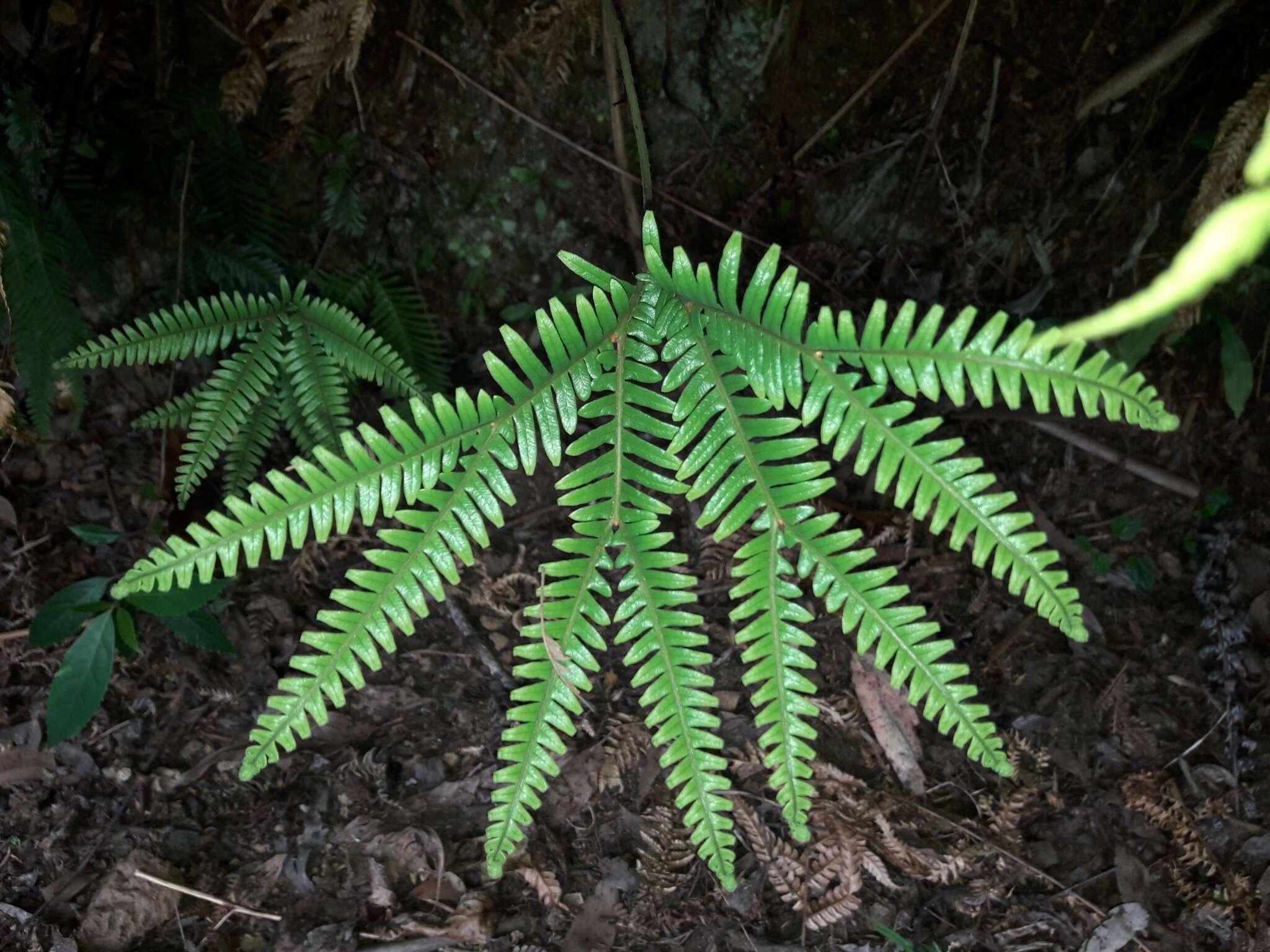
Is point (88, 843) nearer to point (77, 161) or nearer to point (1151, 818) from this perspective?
point (77, 161)

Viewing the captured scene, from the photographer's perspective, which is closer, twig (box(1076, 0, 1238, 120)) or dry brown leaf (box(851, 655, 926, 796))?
twig (box(1076, 0, 1238, 120))

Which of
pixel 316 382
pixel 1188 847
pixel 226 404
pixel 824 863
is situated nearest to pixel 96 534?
pixel 226 404

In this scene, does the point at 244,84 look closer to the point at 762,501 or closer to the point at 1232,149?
the point at 762,501

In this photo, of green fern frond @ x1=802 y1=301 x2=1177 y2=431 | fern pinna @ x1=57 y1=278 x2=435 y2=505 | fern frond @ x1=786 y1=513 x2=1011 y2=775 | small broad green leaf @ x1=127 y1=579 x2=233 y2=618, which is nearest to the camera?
green fern frond @ x1=802 y1=301 x2=1177 y2=431

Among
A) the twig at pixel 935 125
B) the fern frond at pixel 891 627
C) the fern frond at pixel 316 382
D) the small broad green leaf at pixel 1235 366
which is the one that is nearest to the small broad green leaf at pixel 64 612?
the fern frond at pixel 316 382

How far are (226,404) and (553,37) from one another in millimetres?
1484

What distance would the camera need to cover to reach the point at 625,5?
2.33m

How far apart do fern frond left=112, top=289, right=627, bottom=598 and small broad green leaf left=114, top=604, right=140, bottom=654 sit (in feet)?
3.51

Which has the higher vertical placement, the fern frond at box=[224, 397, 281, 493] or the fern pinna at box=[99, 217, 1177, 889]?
the fern frond at box=[224, 397, 281, 493]

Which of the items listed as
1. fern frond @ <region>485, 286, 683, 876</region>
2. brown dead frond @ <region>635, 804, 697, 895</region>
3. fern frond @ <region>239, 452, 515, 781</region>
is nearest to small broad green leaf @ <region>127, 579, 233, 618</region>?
fern frond @ <region>239, 452, 515, 781</region>

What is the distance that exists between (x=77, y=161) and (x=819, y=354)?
2302mm

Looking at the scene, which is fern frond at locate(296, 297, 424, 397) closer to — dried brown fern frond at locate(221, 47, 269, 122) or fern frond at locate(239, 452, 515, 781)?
dried brown fern frond at locate(221, 47, 269, 122)

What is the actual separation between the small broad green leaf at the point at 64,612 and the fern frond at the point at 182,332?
0.76 m

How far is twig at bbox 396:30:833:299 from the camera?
2.49 m
